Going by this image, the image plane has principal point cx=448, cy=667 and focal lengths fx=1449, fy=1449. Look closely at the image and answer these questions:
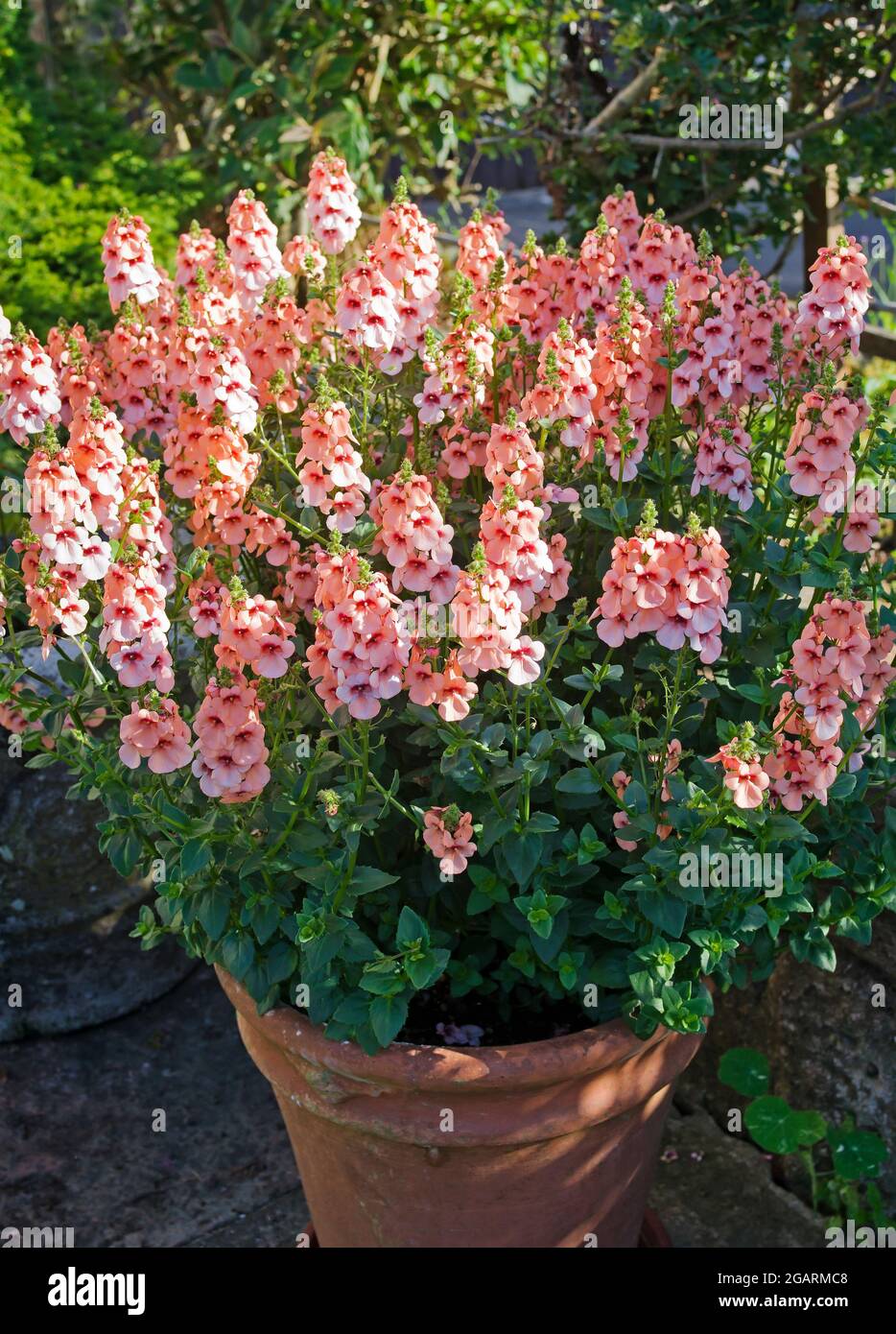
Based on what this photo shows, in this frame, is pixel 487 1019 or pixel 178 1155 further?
pixel 178 1155

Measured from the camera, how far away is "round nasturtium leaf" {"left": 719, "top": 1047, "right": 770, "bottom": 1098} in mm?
2617

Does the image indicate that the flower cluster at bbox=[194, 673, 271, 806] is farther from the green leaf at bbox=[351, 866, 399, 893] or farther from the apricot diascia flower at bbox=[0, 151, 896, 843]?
the green leaf at bbox=[351, 866, 399, 893]

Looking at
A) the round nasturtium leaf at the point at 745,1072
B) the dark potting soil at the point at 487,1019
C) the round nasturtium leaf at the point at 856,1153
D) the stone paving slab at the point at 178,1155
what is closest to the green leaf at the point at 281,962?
the dark potting soil at the point at 487,1019

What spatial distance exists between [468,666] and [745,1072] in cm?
123

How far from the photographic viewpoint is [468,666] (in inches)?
70.9

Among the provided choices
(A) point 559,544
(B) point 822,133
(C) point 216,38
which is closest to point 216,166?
(C) point 216,38

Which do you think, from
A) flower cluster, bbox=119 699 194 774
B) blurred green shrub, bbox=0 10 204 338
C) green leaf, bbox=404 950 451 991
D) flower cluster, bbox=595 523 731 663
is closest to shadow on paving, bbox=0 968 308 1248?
green leaf, bbox=404 950 451 991

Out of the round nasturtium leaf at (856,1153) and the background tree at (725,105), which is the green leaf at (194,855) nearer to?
the round nasturtium leaf at (856,1153)

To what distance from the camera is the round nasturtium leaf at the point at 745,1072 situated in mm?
2617

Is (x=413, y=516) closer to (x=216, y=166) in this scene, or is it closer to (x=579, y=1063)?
(x=579, y=1063)

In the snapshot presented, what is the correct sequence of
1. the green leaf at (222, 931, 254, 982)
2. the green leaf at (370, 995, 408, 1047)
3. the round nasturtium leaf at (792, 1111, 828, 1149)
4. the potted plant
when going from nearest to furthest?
the potted plant → the green leaf at (370, 995, 408, 1047) → the green leaf at (222, 931, 254, 982) → the round nasturtium leaf at (792, 1111, 828, 1149)

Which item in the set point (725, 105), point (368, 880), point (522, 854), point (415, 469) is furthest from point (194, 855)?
point (725, 105)

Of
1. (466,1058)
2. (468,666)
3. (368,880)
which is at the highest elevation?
(468,666)

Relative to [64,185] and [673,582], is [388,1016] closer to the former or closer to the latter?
[673,582]
